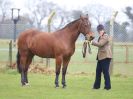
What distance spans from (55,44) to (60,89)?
1.44 m

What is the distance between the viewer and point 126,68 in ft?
78.4

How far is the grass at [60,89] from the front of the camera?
42.7ft

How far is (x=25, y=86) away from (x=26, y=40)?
1.54m

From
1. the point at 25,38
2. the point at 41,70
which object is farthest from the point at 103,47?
the point at 41,70

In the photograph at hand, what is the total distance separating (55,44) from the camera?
15477 mm

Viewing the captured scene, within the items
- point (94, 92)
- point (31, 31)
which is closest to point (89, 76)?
point (31, 31)

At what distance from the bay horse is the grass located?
569mm

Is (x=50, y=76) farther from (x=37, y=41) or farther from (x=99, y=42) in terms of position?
(x=99, y=42)

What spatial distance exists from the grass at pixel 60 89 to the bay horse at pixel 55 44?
569 millimetres

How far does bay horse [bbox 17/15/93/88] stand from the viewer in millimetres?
15266

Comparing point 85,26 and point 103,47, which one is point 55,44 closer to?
point 85,26

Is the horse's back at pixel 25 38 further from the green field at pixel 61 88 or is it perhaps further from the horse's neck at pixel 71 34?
the green field at pixel 61 88

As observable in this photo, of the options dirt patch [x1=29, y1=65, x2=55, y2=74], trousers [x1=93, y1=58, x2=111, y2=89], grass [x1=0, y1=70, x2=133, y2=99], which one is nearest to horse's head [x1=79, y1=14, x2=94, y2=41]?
trousers [x1=93, y1=58, x2=111, y2=89]

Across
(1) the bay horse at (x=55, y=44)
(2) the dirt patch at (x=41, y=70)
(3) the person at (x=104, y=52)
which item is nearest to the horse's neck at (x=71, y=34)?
(1) the bay horse at (x=55, y=44)
